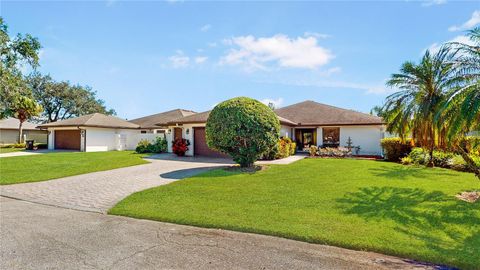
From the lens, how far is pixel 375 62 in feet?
46.8

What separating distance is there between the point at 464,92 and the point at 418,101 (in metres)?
6.05

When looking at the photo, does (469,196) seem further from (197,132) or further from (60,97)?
(60,97)

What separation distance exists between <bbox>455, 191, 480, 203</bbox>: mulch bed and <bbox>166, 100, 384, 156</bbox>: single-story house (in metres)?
12.8

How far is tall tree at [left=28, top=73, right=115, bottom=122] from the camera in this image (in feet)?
146

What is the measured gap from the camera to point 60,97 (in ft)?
149

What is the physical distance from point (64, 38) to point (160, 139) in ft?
41.6

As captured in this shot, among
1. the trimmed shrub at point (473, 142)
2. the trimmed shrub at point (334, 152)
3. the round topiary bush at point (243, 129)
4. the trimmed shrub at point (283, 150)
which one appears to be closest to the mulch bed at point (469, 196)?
the trimmed shrub at point (473, 142)

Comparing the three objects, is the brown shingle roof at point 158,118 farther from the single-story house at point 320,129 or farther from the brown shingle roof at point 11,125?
the brown shingle roof at point 11,125

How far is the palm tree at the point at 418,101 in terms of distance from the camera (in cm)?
1196

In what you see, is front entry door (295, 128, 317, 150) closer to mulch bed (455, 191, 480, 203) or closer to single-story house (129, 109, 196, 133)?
single-story house (129, 109, 196, 133)

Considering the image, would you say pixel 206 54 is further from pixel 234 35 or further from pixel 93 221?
pixel 93 221

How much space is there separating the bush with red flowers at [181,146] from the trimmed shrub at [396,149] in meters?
14.4

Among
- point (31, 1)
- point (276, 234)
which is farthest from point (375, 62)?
point (31, 1)

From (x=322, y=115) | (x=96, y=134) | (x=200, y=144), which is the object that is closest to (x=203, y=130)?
(x=200, y=144)
